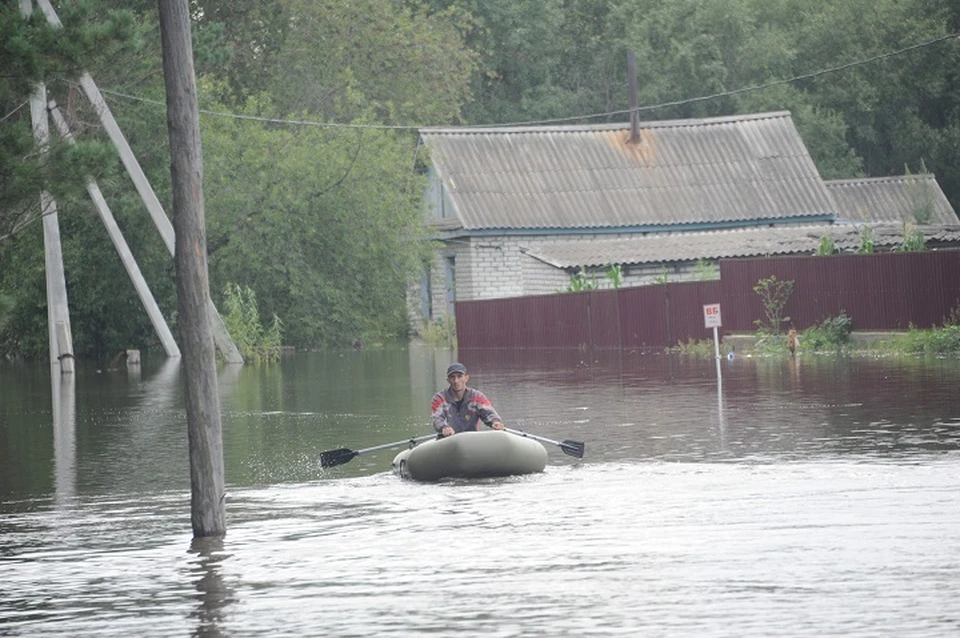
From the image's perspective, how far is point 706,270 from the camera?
52.4m

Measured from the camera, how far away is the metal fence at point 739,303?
136ft

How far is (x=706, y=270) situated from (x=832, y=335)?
977 cm

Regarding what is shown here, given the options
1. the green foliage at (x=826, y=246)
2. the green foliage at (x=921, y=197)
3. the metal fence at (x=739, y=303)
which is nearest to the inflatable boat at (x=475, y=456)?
the metal fence at (x=739, y=303)

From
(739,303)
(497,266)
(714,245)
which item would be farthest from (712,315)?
(497,266)

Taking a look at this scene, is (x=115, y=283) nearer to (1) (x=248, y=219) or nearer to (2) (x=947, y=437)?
(1) (x=248, y=219)

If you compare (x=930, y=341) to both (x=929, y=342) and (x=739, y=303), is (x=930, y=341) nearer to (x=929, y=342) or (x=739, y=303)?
(x=929, y=342)

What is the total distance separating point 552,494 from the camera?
18.5 meters

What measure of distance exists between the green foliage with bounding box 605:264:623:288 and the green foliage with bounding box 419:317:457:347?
339 inches

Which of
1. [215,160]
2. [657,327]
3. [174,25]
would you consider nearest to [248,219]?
[215,160]

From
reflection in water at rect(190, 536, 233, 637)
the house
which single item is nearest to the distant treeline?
the house

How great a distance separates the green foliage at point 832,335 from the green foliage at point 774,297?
123 cm

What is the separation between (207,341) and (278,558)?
2.03 metres

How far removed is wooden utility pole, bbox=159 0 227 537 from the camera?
51.3ft

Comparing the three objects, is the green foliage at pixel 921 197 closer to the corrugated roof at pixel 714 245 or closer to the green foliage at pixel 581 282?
the corrugated roof at pixel 714 245
